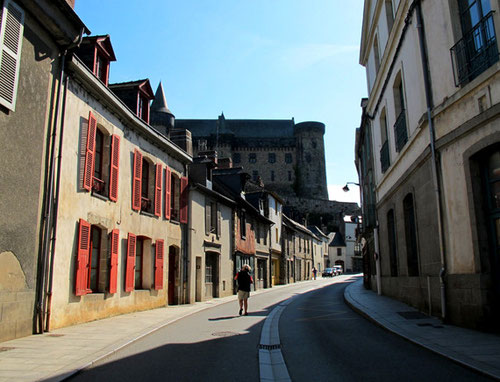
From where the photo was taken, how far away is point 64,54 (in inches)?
379

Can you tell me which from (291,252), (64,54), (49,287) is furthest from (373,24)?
(291,252)

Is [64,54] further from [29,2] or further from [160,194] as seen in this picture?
[160,194]

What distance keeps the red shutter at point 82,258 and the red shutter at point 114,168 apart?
63.0 inches

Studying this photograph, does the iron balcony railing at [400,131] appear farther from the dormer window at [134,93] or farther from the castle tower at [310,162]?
the castle tower at [310,162]

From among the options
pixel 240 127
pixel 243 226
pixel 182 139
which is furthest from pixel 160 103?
pixel 182 139

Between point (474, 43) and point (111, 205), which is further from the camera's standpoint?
point (111, 205)

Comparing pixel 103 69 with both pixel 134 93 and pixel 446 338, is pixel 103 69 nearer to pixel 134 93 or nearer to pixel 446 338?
pixel 134 93

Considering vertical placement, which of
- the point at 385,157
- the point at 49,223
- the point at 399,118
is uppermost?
the point at 399,118

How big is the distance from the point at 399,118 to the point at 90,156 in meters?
8.63

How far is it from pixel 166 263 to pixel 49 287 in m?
6.89

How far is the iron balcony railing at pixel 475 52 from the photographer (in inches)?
303

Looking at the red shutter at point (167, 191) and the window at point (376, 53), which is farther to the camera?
the window at point (376, 53)

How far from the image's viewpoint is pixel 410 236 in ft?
41.0

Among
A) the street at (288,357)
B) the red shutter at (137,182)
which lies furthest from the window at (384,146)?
the red shutter at (137,182)
